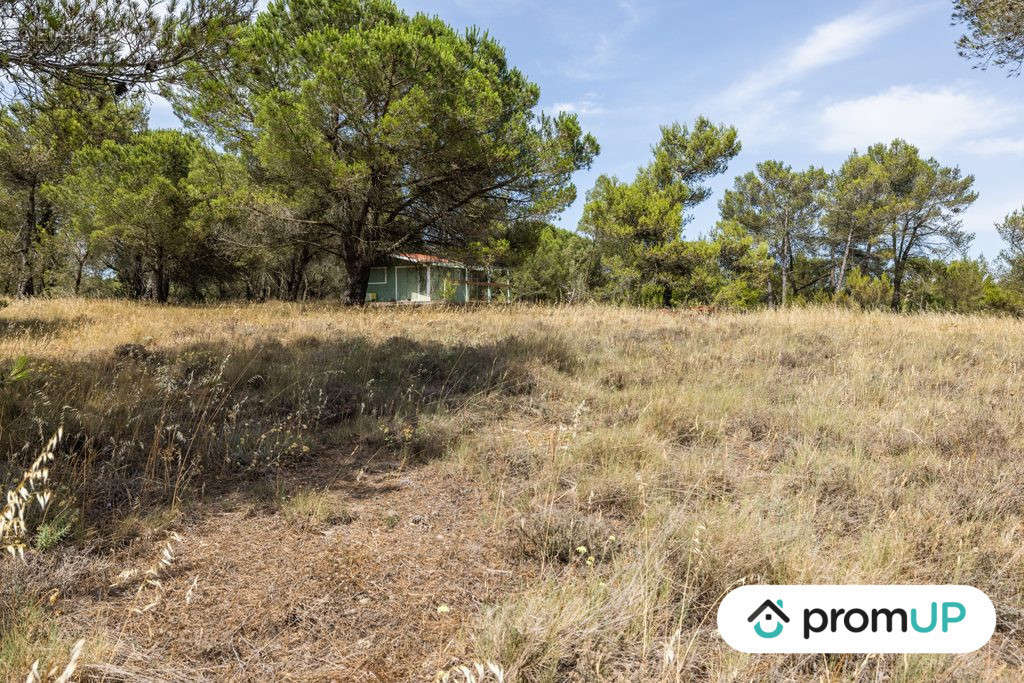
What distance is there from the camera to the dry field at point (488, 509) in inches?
67.2

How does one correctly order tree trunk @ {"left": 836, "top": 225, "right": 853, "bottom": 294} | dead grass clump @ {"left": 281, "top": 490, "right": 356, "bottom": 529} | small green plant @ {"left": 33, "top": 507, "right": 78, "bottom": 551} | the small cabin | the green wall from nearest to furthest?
small green plant @ {"left": 33, "top": 507, "right": 78, "bottom": 551}, dead grass clump @ {"left": 281, "top": 490, "right": 356, "bottom": 529}, the small cabin, the green wall, tree trunk @ {"left": 836, "top": 225, "right": 853, "bottom": 294}

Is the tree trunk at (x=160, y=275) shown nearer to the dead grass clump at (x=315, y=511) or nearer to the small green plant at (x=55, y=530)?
the small green plant at (x=55, y=530)

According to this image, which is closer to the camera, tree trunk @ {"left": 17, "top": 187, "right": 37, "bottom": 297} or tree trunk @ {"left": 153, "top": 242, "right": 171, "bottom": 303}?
tree trunk @ {"left": 153, "top": 242, "right": 171, "bottom": 303}

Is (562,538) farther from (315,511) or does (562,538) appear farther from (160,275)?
(160,275)

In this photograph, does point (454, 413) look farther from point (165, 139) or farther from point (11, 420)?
point (165, 139)

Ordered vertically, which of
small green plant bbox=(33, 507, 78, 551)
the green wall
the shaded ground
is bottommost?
the shaded ground

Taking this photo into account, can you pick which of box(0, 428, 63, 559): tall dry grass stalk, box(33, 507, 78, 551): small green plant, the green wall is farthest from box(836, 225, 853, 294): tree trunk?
box(0, 428, 63, 559): tall dry grass stalk

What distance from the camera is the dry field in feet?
5.60

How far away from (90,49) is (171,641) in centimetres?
591

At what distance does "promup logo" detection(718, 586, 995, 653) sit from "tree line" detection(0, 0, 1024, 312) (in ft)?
21.8

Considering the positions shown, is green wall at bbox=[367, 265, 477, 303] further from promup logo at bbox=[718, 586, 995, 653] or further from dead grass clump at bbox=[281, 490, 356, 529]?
promup logo at bbox=[718, 586, 995, 653]

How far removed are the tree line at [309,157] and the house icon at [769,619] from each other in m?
6.67

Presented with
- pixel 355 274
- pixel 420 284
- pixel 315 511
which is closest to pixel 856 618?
pixel 315 511

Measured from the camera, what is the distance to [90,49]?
16.0 ft
